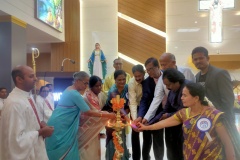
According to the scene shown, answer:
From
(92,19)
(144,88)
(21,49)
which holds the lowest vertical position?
(144,88)

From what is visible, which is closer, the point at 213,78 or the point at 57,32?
the point at 213,78

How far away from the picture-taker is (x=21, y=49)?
6617mm

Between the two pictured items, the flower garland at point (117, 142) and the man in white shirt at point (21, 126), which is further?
the flower garland at point (117, 142)

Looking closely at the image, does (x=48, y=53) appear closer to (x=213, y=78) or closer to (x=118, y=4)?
(x=118, y=4)

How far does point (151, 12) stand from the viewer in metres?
9.64

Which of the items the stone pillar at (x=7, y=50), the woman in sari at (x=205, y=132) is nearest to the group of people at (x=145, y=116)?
the woman in sari at (x=205, y=132)

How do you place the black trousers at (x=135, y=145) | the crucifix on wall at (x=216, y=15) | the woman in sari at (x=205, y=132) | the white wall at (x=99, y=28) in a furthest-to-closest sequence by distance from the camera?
the white wall at (x=99, y=28) → the crucifix on wall at (x=216, y=15) → the black trousers at (x=135, y=145) → the woman in sari at (x=205, y=132)

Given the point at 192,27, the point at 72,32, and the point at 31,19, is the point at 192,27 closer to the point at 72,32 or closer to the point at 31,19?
the point at 72,32

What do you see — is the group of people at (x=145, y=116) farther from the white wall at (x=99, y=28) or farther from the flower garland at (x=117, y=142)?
the white wall at (x=99, y=28)

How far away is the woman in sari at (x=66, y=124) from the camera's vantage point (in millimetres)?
3135

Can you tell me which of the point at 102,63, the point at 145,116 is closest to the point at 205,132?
the point at 145,116

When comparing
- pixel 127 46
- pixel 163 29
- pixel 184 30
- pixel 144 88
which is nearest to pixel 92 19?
pixel 127 46

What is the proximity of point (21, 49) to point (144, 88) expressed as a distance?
450 cm

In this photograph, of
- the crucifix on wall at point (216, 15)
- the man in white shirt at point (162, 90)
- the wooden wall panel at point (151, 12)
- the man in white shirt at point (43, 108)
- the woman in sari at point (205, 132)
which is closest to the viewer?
the woman in sari at point (205, 132)
